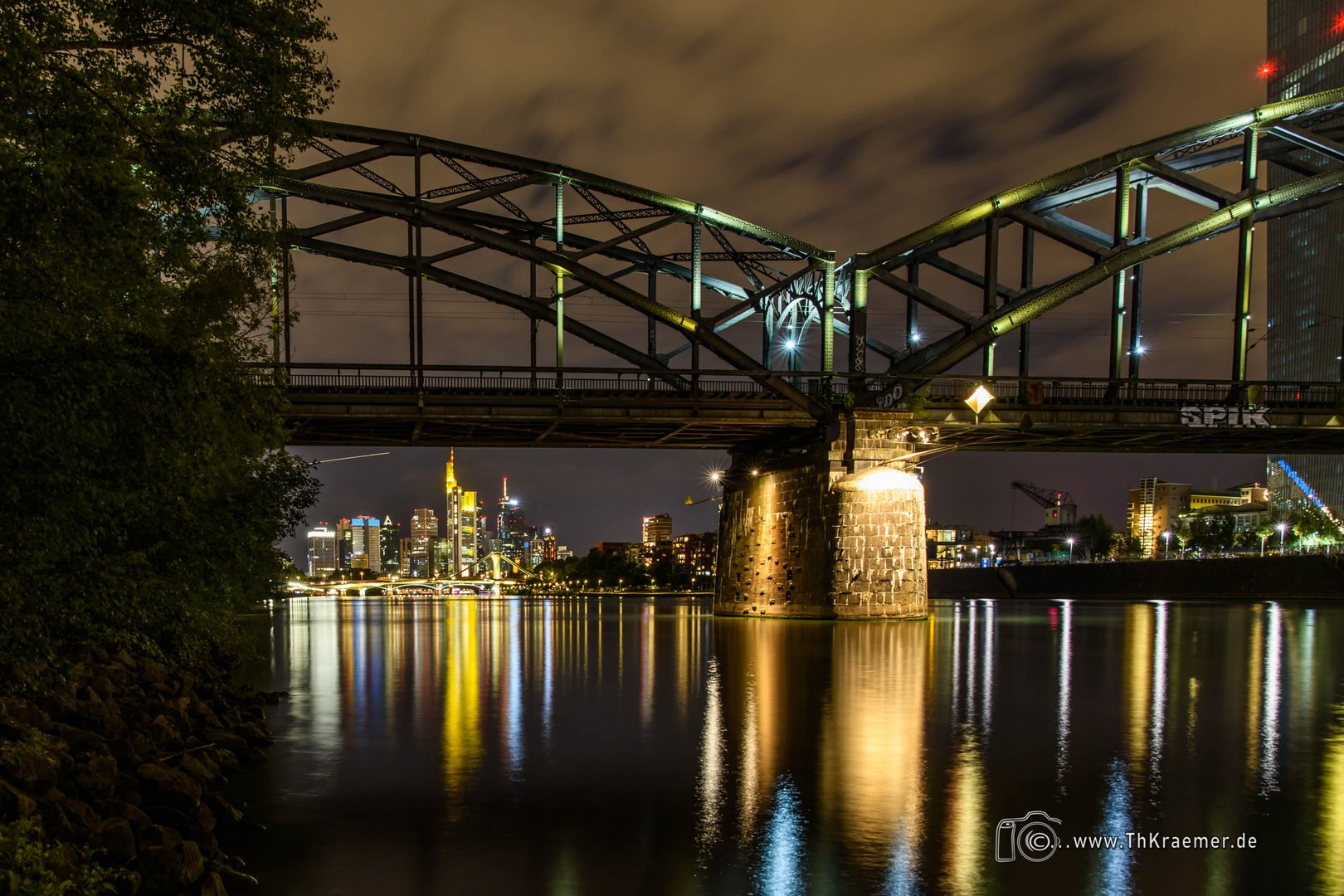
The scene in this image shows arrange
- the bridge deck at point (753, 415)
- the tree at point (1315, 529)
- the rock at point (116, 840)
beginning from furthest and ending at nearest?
the tree at point (1315, 529)
the bridge deck at point (753, 415)
the rock at point (116, 840)

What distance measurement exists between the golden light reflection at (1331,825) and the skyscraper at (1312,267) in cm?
17749

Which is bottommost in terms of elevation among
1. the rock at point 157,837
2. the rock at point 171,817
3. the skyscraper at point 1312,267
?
the rock at point 171,817

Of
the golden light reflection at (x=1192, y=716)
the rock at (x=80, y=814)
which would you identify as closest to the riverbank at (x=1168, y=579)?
the golden light reflection at (x=1192, y=716)

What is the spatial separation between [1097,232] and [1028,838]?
59.8 m

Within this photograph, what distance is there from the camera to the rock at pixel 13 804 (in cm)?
1156

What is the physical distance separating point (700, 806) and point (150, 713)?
10760 millimetres

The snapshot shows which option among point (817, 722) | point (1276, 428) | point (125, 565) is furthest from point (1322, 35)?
point (125, 565)

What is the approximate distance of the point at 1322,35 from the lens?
190 m

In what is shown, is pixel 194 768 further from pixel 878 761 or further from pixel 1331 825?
pixel 1331 825

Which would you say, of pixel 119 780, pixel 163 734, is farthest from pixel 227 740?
pixel 119 780

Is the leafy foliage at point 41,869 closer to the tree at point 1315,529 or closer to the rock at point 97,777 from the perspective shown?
the rock at point 97,777

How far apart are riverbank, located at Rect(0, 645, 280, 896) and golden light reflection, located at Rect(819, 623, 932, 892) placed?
7041 mm

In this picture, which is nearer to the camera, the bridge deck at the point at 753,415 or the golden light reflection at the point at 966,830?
the golden light reflection at the point at 966,830

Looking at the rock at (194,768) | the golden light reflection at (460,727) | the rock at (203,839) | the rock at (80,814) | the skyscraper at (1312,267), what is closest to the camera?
the rock at (80,814)
